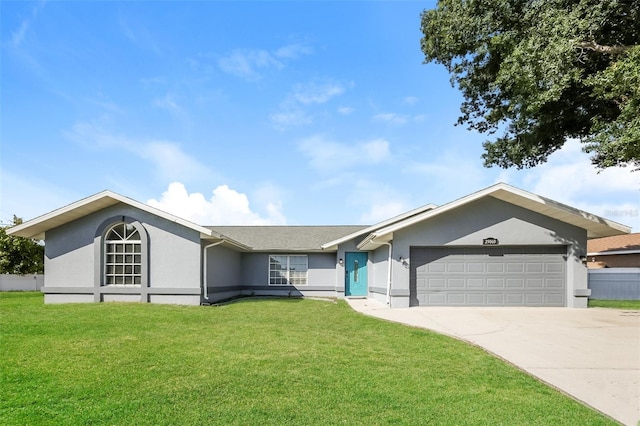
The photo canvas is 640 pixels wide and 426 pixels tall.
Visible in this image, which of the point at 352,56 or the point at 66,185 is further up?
the point at 352,56

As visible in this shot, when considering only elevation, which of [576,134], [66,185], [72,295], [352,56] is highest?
[352,56]

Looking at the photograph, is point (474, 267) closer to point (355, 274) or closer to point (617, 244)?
point (355, 274)

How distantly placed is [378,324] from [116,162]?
1157 cm

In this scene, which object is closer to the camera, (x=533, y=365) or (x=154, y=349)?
(x=533, y=365)

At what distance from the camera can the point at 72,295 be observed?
1437cm

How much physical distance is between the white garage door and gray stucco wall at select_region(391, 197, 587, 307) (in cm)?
34

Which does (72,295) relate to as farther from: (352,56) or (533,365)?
(533,365)

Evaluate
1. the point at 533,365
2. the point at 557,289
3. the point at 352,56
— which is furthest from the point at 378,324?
the point at 352,56

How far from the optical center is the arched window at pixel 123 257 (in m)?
14.4

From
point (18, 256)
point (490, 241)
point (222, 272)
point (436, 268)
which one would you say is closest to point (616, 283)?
point (490, 241)

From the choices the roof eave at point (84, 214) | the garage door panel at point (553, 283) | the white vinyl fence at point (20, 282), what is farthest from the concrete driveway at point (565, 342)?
the white vinyl fence at point (20, 282)

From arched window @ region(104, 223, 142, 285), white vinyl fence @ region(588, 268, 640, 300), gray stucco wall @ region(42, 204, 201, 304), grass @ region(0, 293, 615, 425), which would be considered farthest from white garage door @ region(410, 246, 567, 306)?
arched window @ region(104, 223, 142, 285)

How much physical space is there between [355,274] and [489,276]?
295 inches

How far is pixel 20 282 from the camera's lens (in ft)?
85.3
